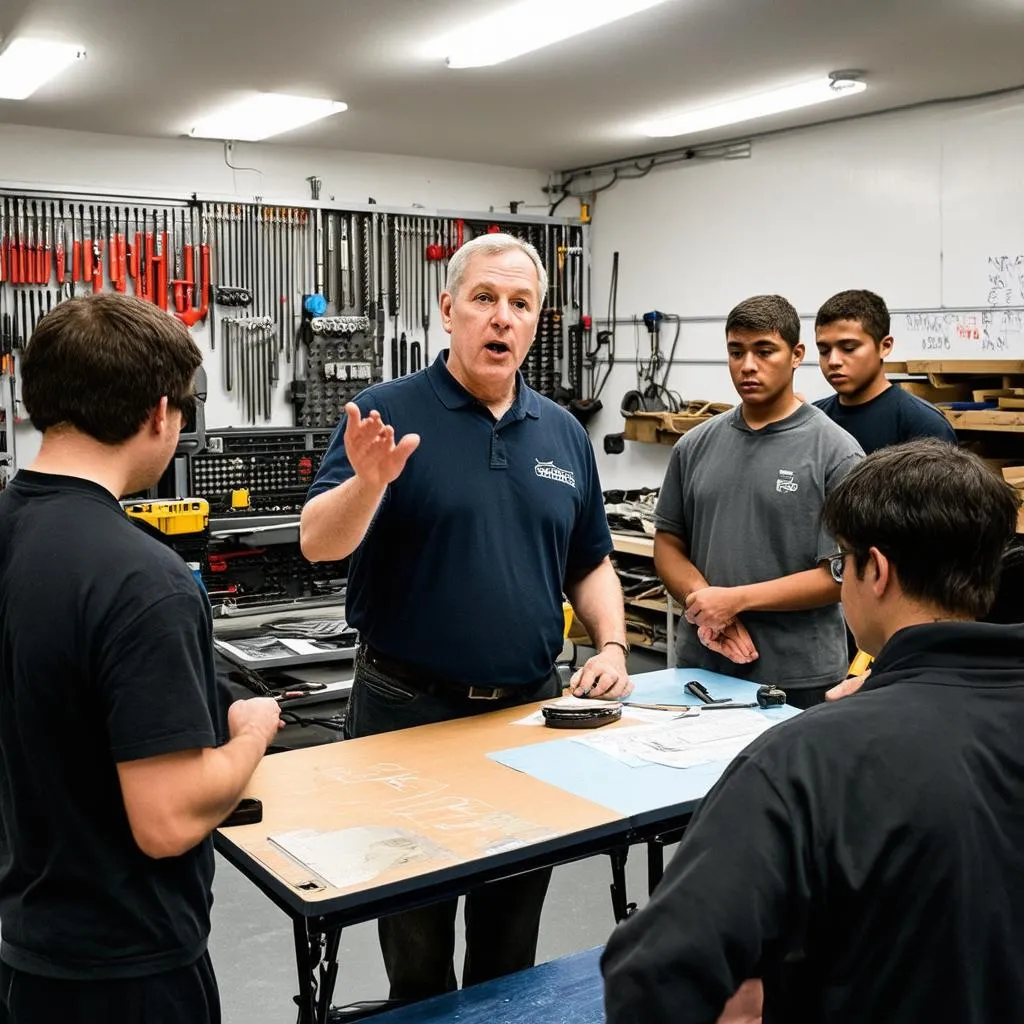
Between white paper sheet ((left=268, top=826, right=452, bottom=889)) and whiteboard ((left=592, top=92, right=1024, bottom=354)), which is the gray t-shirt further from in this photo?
whiteboard ((left=592, top=92, right=1024, bottom=354))

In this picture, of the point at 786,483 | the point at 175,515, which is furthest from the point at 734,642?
the point at 175,515

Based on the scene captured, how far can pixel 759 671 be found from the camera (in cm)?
295

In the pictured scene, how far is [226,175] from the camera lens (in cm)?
713

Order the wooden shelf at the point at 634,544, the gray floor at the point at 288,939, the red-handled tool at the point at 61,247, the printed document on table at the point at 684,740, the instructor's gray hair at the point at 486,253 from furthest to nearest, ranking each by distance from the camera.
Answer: the wooden shelf at the point at 634,544 → the red-handled tool at the point at 61,247 → the gray floor at the point at 288,939 → the instructor's gray hair at the point at 486,253 → the printed document on table at the point at 684,740

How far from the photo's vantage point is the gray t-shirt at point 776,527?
115 inches

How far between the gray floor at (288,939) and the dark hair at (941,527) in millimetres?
2333

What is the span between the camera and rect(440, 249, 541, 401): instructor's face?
2.47 m

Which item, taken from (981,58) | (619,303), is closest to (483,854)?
(981,58)

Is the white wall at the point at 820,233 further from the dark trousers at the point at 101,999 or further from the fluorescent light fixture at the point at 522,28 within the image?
the dark trousers at the point at 101,999

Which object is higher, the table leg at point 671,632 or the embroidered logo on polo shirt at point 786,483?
the embroidered logo on polo shirt at point 786,483

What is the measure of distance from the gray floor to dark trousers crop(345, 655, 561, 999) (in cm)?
86

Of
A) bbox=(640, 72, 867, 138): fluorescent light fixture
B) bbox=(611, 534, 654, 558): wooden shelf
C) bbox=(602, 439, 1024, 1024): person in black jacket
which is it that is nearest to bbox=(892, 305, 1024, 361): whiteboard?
bbox=(640, 72, 867, 138): fluorescent light fixture

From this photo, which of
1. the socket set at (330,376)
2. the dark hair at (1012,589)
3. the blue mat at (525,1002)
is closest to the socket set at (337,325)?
the socket set at (330,376)

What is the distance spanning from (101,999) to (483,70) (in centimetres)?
460
